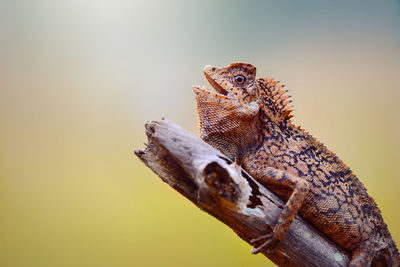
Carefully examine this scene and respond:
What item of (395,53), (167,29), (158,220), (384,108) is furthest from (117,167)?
(395,53)

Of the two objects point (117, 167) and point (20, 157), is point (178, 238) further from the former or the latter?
point (20, 157)

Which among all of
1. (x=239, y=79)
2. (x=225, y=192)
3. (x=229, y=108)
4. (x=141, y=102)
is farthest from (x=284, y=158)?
(x=141, y=102)

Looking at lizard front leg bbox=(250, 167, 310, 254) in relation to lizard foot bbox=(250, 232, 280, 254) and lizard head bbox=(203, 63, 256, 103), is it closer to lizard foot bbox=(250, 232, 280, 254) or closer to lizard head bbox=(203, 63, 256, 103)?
lizard foot bbox=(250, 232, 280, 254)

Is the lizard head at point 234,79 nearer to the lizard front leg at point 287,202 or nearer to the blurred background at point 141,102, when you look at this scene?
the lizard front leg at point 287,202

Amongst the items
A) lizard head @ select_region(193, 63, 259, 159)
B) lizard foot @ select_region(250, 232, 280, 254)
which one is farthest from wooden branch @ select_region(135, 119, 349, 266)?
lizard head @ select_region(193, 63, 259, 159)

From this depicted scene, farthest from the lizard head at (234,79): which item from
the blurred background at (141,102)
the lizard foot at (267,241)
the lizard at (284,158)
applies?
the blurred background at (141,102)
